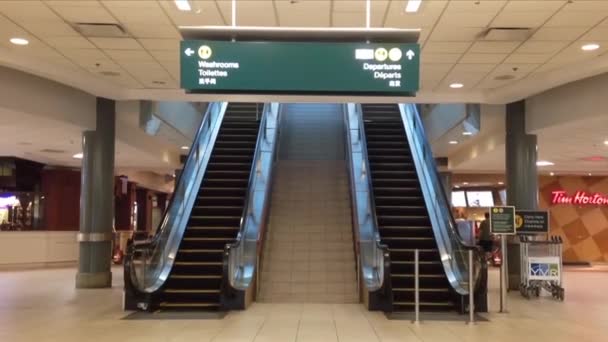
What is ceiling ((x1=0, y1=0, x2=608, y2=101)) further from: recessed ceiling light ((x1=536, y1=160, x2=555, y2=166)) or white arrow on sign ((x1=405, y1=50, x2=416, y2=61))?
recessed ceiling light ((x1=536, y1=160, x2=555, y2=166))

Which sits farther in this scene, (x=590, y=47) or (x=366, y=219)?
(x=366, y=219)

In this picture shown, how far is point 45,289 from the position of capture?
13289mm

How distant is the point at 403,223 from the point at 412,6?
659 centimetres

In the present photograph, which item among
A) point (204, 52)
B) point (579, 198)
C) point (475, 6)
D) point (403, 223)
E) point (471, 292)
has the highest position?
point (475, 6)

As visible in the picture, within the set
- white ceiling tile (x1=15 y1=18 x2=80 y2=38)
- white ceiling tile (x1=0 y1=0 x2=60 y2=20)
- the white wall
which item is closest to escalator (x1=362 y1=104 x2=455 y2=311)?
white ceiling tile (x1=15 y1=18 x2=80 y2=38)

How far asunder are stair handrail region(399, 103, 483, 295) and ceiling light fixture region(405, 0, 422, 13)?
4.45m

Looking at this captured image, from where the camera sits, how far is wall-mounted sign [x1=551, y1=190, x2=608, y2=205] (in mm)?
25938

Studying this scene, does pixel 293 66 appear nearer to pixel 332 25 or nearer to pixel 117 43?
pixel 332 25

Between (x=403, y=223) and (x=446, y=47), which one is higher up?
(x=446, y=47)

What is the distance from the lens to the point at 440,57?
31.1 feet

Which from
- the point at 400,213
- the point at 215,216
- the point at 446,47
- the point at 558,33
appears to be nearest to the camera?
the point at 558,33

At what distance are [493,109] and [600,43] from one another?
5281mm

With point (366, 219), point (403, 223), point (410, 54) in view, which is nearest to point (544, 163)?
point (403, 223)

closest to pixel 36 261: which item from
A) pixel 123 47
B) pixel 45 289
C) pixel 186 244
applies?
pixel 45 289
